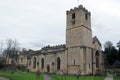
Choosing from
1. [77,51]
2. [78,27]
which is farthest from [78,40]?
[78,27]

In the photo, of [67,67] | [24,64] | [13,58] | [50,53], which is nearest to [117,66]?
[67,67]

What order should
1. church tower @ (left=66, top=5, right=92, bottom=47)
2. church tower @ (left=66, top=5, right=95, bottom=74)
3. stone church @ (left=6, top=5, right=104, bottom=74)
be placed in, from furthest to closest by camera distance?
church tower @ (left=66, top=5, right=92, bottom=47)
stone church @ (left=6, top=5, right=104, bottom=74)
church tower @ (left=66, top=5, right=95, bottom=74)

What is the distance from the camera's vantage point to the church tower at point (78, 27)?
4422 centimetres

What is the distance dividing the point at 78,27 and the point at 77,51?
20.7 feet

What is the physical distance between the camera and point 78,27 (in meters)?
45.0

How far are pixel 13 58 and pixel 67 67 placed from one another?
137 ft

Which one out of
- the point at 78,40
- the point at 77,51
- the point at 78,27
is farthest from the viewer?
the point at 78,27

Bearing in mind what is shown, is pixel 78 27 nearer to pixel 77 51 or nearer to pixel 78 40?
pixel 78 40

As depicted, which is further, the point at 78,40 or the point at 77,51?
the point at 78,40

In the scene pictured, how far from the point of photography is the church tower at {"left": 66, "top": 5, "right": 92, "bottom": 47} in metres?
44.2

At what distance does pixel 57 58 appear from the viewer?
4925 centimetres

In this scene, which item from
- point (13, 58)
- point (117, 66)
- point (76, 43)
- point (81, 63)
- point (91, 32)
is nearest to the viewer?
point (81, 63)

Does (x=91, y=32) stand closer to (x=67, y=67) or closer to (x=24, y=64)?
(x=67, y=67)

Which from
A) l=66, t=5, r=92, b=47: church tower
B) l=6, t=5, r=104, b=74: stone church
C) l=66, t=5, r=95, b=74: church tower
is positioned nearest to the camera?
l=66, t=5, r=95, b=74: church tower
